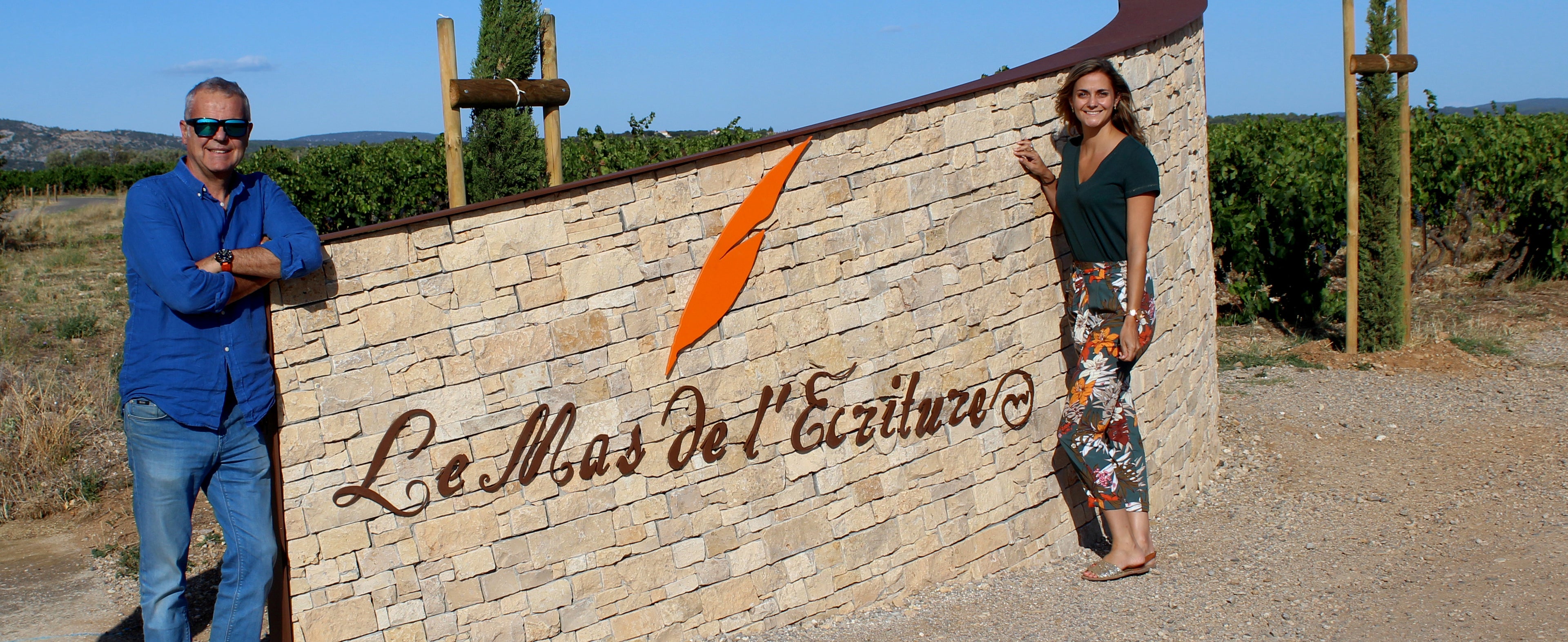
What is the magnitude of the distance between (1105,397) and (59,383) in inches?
284

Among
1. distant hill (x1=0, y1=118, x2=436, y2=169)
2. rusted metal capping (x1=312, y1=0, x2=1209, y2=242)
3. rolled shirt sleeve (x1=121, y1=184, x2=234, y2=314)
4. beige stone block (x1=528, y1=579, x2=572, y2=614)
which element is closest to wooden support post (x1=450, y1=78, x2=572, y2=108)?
rusted metal capping (x1=312, y1=0, x2=1209, y2=242)

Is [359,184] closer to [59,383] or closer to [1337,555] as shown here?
[59,383]

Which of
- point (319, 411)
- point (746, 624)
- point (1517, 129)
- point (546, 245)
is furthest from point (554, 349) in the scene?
point (1517, 129)

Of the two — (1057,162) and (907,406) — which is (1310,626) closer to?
(907,406)

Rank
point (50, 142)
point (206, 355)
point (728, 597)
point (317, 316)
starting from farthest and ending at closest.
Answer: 1. point (50, 142)
2. point (728, 597)
3. point (317, 316)
4. point (206, 355)

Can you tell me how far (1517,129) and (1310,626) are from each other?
11.0m

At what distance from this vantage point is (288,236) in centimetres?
324

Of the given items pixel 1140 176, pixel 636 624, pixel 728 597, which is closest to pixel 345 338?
pixel 636 624

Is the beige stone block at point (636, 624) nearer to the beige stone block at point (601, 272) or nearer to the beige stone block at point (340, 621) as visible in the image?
the beige stone block at point (340, 621)

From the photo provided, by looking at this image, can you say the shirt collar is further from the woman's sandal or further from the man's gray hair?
the woman's sandal

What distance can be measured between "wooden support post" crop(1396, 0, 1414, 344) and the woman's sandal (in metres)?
5.62

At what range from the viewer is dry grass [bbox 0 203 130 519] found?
5.95 m

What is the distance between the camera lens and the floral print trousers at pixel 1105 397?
13.5 feet

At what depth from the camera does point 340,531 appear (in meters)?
3.53
